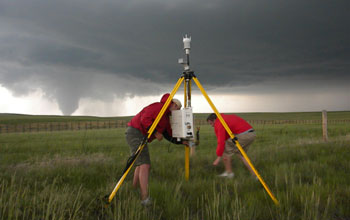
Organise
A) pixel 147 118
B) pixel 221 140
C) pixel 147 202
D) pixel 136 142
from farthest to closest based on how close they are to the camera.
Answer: pixel 221 140 < pixel 136 142 < pixel 147 118 < pixel 147 202

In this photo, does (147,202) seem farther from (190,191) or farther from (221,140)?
(221,140)

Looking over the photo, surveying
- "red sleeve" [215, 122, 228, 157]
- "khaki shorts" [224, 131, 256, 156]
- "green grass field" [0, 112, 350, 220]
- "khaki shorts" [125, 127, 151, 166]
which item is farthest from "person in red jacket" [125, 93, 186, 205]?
"khaki shorts" [224, 131, 256, 156]

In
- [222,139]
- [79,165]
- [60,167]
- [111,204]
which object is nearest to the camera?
[111,204]

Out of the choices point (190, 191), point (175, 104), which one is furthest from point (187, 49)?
point (190, 191)

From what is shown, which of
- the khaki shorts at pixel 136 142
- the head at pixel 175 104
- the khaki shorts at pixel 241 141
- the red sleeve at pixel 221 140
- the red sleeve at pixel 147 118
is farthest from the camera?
the khaki shorts at pixel 241 141

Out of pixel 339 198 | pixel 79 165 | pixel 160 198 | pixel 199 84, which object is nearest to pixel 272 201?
pixel 339 198

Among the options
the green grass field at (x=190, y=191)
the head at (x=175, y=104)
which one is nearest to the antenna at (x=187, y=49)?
the head at (x=175, y=104)

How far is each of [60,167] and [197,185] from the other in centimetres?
324

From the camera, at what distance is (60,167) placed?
5539 millimetres

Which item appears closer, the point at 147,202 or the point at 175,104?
the point at 147,202

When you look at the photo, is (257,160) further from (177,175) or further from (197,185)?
(197,185)

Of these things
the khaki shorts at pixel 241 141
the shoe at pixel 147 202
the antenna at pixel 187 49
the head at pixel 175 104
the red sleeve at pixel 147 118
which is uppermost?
the antenna at pixel 187 49

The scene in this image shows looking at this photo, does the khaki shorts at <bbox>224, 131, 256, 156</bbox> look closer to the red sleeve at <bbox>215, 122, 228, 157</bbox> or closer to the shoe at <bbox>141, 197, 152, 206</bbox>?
the red sleeve at <bbox>215, 122, 228, 157</bbox>

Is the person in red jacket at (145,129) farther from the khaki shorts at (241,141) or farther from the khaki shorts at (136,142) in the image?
the khaki shorts at (241,141)
